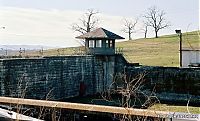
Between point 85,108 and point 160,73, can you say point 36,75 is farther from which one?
point 85,108

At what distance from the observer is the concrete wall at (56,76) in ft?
62.1

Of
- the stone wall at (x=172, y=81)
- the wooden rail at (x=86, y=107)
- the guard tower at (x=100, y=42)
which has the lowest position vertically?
the stone wall at (x=172, y=81)

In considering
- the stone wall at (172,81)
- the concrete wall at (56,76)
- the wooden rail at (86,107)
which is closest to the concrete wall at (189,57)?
the stone wall at (172,81)

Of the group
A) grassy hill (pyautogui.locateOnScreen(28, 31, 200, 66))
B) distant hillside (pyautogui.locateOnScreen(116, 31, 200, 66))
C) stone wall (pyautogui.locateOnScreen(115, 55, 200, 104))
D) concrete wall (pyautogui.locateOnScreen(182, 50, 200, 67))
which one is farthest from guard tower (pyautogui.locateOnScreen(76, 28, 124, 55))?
distant hillside (pyautogui.locateOnScreen(116, 31, 200, 66))

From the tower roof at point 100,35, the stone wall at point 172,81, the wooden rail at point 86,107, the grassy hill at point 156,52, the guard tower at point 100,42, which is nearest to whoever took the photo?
the wooden rail at point 86,107

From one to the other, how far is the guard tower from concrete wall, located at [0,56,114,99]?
1.64 feet

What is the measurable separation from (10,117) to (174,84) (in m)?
24.2

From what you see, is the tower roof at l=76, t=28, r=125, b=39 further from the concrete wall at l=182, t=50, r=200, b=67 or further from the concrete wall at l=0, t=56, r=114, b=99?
the concrete wall at l=182, t=50, r=200, b=67

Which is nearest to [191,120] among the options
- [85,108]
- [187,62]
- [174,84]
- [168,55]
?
[85,108]

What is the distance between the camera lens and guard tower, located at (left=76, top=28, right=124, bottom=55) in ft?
88.4

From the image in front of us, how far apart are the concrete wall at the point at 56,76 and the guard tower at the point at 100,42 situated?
50cm

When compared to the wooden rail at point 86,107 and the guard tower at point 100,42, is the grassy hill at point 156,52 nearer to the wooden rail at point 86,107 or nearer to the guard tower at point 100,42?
the guard tower at point 100,42

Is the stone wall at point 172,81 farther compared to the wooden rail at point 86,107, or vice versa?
the stone wall at point 172,81

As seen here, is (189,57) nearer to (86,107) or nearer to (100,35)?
(100,35)
